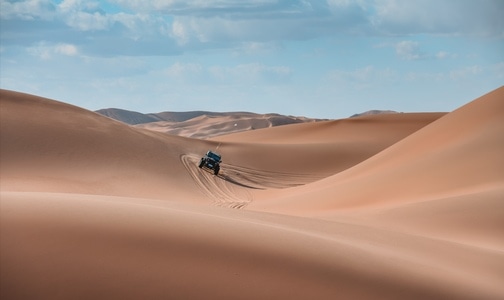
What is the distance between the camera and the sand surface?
20.0 feet

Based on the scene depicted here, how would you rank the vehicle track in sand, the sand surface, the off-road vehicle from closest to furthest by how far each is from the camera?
1. the sand surface
2. the vehicle track in sand
3. the off-road vehicle

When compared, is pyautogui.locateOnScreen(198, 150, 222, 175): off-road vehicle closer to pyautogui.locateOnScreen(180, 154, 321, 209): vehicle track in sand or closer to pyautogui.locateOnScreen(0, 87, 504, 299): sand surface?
pyautogui.locateOnScreen(180, 154, 321, 209): vehicle track in sand

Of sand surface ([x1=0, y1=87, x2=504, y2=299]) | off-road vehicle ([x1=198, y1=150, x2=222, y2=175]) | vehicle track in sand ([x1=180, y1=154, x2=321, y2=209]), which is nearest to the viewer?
sand surface ([x1=0, y1=87, x2=504, y2=299])

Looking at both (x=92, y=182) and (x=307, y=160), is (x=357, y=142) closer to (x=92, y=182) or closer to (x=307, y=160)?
(x=307, y=160)

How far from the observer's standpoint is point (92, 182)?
25047 millimetres

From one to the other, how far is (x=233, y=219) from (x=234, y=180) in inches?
905

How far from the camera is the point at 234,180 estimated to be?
1251 inches

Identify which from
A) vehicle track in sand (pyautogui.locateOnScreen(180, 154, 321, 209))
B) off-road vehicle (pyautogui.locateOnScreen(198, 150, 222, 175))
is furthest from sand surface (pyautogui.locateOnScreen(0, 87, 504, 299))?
off-road vehicle (pyautogui.locateOnScreen(198, 150, 222, 175))

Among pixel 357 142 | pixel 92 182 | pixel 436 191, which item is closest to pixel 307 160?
pixel 357 142

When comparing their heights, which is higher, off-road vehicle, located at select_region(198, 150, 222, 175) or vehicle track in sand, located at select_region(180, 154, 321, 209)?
off-road vehicle, located at select_region(198, 150, 222, 175)

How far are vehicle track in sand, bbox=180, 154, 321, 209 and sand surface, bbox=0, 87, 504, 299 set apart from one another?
0.13 metres

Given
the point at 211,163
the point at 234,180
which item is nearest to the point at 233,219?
the point at 234,180

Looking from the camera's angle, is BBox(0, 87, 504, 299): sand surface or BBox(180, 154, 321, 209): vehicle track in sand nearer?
BBox(0, 87, 504, 299): sand surface

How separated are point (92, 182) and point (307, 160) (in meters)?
19.5
